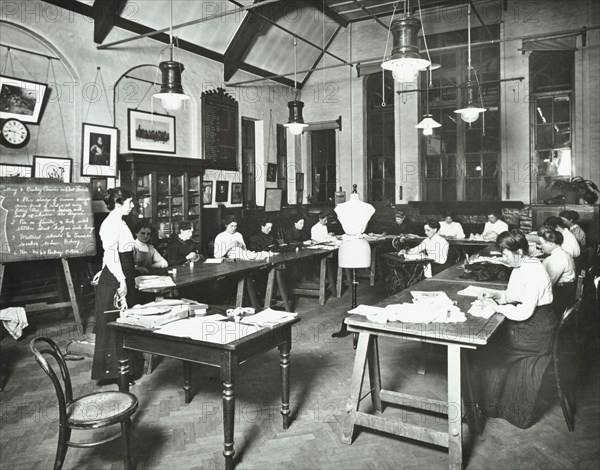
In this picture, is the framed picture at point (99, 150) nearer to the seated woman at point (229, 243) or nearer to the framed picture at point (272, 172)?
the seated woman at point (229, 243)

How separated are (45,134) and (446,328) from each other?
621cm

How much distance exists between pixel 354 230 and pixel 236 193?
6.46 meters

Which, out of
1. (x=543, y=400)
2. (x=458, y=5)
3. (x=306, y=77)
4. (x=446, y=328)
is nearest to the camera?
(x=446, y=328)

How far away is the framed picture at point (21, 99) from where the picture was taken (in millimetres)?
6386

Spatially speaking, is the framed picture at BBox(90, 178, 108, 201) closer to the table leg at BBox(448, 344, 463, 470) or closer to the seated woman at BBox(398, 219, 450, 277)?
the seated woman at BBox(398, 219, 450, 277)

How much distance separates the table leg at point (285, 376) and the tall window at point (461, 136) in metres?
9.02

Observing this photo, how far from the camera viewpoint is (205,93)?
9.77 meters

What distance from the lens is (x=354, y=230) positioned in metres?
4.57

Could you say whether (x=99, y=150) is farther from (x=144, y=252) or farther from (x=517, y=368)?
(x=517, y=368)

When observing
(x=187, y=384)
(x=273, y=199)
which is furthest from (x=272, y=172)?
(x=187, y=384)

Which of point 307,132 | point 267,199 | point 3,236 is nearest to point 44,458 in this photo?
point 3,236

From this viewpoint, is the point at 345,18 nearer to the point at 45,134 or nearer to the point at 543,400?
the point at 45,134

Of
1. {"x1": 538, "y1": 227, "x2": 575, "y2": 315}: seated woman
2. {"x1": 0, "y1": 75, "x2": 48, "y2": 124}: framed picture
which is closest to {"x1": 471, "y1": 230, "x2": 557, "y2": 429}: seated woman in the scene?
{"x1": 538, "y1": 227, "x2": 575, "y2": 315}: seated woman

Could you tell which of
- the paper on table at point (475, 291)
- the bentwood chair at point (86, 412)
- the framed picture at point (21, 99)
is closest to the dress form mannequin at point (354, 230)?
the paper on table at point (475, 291)
